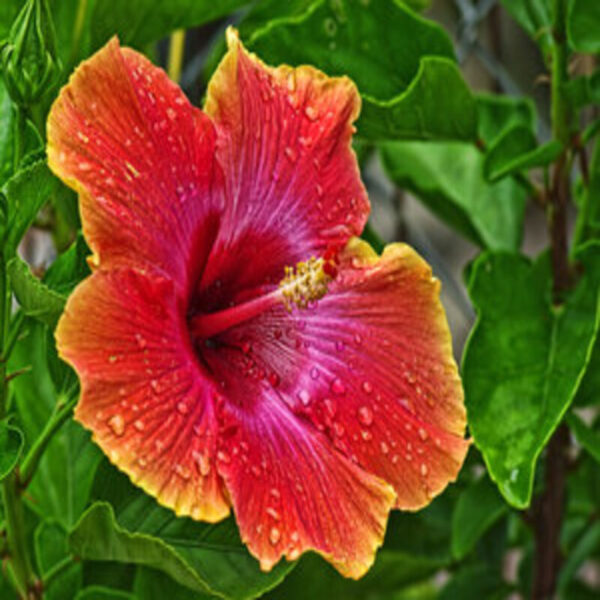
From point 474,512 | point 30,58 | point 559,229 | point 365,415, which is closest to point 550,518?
point 474,512

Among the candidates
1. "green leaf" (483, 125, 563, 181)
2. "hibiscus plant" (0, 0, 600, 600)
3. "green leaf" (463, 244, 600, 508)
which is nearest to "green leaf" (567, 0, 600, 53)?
"hibiscus plant" (0, 0, 600, 600)

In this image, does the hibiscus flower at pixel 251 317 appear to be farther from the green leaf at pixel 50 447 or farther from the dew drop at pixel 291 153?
the green leaf at pixel 50 447

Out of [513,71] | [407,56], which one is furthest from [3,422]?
[513,71]

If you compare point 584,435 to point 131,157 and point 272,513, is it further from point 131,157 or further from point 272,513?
point 131,157

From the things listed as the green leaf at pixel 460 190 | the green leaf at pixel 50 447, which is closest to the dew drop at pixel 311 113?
the green leaf at pixel 50 447

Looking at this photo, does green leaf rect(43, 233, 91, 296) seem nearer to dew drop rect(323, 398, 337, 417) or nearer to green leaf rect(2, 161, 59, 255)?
green leaf rect(2, 161, 59, 255)

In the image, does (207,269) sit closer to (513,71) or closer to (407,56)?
(407,56)

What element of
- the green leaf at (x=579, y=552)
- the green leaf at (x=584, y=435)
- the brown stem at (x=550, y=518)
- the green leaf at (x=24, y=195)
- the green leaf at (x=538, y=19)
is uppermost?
the green leaf at (x=24, y=195)
